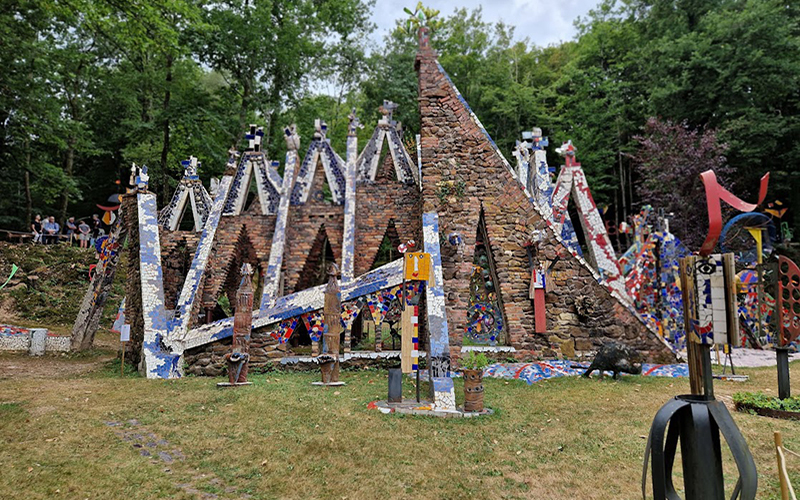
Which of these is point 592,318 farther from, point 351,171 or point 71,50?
point 71,50

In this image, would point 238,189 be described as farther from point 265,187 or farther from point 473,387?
point 473,387

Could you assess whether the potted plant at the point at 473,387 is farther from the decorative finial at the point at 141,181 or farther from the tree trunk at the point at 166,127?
the tree trunk at the point at 166,127

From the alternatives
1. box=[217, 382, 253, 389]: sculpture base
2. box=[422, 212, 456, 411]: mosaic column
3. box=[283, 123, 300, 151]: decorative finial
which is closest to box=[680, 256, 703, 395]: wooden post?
box=[422, 212, 456, 411]: mosaic column

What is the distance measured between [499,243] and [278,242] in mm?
5753

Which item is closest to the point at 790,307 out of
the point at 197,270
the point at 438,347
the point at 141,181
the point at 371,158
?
the point at 438,347

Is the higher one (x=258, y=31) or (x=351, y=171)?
(x=258, y=31)

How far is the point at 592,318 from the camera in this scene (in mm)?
9664

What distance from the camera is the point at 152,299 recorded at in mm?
9883

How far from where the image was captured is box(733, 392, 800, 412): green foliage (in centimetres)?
620

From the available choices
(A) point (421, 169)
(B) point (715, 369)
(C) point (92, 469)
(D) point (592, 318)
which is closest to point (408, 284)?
(A) point (421, 169)

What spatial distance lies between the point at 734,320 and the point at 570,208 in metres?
24.5

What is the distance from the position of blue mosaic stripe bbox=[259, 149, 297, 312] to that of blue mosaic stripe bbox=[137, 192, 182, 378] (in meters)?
2.05

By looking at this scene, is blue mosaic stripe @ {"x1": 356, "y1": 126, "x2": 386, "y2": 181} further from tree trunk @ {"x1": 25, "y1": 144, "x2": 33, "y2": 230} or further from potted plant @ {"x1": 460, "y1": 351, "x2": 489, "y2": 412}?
tree trunk @ {"x1": 25, "y1": 144, "x2": 33, "y2": 230}

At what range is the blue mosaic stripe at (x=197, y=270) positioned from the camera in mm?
10273
